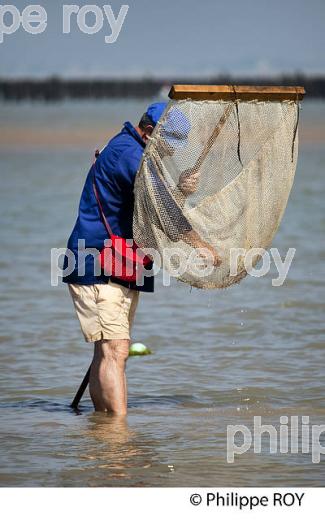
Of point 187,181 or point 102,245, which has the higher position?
point 187,181

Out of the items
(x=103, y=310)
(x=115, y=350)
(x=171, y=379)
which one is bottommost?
(x=171, y=379)

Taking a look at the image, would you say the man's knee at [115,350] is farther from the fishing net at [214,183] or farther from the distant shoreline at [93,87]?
the distant shoreline at [93,87]

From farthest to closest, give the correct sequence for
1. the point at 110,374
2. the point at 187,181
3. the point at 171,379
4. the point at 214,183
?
the point at 171,379
the point at 110,374
the point at 214,183
the point at 187,181

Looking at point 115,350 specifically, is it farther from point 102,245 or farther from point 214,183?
point 214,183

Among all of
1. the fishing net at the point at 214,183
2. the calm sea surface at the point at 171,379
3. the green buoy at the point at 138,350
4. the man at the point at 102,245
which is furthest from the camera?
the green buoy at the point at 138,350

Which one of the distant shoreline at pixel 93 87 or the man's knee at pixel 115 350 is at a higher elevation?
the distant shoreline at pixel 93 87

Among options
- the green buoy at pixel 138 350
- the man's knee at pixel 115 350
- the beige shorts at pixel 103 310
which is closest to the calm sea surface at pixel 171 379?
the green buoy at pixel 138 350

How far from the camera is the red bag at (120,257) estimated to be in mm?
6582

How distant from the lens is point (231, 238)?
6.73 metres

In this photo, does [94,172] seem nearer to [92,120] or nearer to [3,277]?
[3,277]

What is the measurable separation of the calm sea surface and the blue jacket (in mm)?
860

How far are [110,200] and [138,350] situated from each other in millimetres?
2413

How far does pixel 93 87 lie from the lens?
58312 millimetres

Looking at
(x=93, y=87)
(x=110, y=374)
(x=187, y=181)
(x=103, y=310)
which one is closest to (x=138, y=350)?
(x=110, y=374)
